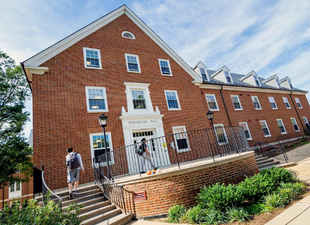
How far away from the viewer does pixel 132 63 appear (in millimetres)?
13383

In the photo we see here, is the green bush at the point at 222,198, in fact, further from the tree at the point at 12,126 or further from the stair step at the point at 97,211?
the tree at the point at 12,126

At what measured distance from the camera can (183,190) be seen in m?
5.86

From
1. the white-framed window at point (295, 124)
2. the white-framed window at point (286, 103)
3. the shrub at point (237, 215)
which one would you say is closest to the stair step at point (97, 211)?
the shrub at point (237, 215)

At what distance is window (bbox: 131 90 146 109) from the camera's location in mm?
12281

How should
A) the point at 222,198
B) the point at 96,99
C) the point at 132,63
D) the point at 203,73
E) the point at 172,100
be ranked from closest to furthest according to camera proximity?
the point at 222,198 < the point at 96,99 < the point at 132,63 < the point at 172,100 < the point at 203,73

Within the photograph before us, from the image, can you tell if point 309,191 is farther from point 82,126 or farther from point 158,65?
point 158,65

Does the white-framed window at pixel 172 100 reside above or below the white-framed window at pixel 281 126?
above

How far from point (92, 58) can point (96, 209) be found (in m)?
9.52

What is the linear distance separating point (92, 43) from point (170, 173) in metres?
10.8

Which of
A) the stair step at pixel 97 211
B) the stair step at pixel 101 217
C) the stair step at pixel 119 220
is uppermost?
the stair step at pixel 97 211

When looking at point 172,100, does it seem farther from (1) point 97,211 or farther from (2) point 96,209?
(1) point 97,211

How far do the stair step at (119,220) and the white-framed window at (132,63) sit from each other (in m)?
9.80

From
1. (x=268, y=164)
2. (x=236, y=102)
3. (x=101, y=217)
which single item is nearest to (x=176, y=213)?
(x=101, y=217)

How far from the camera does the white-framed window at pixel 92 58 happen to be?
463 inches
